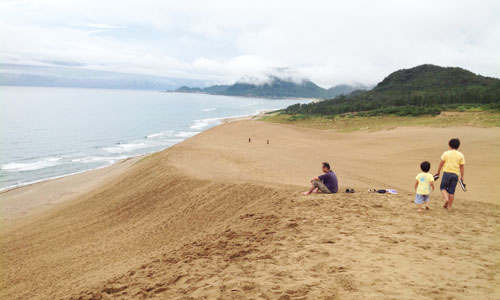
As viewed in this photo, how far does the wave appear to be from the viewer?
103 ft

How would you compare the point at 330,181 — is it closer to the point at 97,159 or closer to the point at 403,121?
the point at 97,159

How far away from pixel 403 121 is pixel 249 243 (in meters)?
42.3

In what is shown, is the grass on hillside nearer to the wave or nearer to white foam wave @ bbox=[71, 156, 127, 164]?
white foam wave @ bbox=[71, 156, 127, 164]

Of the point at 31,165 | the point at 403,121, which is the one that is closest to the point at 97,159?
the point at 31,165

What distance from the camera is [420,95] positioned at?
191 ft

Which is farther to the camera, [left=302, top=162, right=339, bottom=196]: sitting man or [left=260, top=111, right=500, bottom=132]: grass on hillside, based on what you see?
[left=260, top=111, right=500, bottom=132]: grass on hillside

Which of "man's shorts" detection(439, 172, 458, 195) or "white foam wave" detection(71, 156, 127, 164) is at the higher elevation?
"man's shorts" detection(439, 172, 458, 195)

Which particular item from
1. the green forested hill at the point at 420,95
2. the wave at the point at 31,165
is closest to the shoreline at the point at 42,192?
the wave at the point at 31,165

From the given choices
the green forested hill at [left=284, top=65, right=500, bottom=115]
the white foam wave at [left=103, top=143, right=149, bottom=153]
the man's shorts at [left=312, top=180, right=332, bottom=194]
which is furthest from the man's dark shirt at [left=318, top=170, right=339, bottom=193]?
the green forested hill at [left=284, top=65, right=500, bottom=115]

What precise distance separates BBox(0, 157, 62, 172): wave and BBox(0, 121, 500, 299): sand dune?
63.4ft

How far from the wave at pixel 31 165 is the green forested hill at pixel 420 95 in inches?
1779

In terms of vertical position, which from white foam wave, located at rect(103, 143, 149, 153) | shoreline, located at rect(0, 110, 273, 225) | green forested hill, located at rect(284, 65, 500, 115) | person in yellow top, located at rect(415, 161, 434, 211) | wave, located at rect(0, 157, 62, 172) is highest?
green forested hill, located at rect(284, 65, 500, 115)

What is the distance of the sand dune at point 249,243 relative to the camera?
4.56m

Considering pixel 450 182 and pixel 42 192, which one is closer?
pixel 450 182
